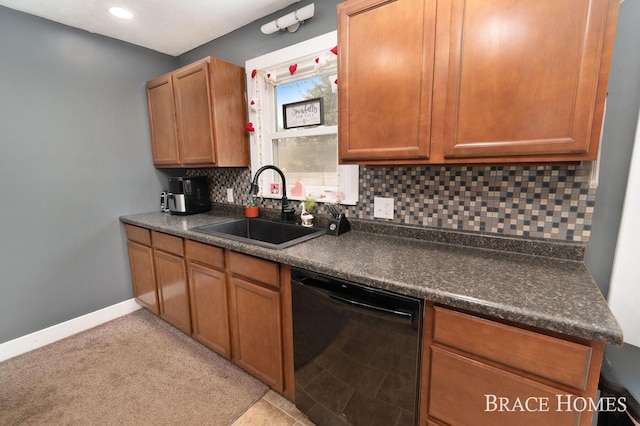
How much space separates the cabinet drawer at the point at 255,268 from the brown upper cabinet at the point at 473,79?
736mm

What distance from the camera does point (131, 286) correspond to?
2.69 m

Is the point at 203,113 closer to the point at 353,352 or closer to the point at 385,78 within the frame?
the point at 385,78

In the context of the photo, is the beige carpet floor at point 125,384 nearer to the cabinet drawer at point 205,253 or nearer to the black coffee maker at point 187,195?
the cabinet drawer at point 205,253

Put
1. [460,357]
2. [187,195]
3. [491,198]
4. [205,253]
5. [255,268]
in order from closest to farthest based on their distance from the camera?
1. [460,357]
2. [491,198]
3. [255,268]
4. [205,253]
5. [187,195]

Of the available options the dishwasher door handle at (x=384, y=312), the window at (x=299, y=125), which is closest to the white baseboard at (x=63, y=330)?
the window at (x=299, y=125)

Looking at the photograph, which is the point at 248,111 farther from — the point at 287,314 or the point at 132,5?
the point at 287,314

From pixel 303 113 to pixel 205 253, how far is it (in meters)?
1.21

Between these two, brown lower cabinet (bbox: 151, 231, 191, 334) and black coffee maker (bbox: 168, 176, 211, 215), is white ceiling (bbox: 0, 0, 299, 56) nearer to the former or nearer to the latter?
black coffee maker (bbox: 168, 176, 211, 215)

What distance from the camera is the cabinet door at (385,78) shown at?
1186mm

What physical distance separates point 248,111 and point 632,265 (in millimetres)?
2488

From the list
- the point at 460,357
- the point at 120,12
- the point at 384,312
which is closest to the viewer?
the point at 460,357

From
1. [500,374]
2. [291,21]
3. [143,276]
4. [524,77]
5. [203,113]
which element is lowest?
[143,276]

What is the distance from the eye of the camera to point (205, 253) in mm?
1814

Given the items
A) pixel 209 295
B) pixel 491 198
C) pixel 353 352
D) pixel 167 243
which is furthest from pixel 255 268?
pixel 491 198
